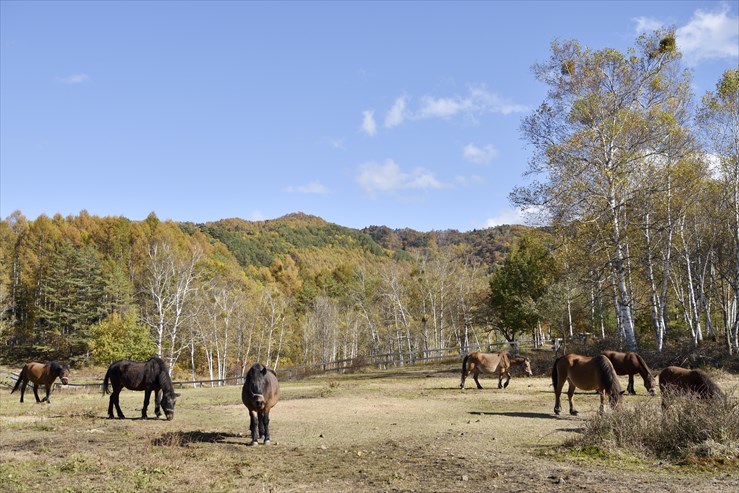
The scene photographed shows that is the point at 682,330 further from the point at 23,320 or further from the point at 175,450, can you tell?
the point at 23,320

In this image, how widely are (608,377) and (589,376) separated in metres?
0.67

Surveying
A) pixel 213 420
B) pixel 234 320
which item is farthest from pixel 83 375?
pixel 213 420

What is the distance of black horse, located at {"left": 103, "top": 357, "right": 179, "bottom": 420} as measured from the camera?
15.4 meters

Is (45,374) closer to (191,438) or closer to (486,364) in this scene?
A: (191,438)

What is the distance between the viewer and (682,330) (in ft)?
113

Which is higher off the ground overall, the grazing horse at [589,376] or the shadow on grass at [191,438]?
the grazing horse at [589,376]

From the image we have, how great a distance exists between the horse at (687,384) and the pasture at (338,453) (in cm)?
205

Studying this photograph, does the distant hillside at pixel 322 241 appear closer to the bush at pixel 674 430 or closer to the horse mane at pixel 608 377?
the horse mane at pixel 608 377

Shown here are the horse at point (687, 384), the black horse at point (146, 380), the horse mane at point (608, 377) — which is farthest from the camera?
the black horse at point (146, 380)

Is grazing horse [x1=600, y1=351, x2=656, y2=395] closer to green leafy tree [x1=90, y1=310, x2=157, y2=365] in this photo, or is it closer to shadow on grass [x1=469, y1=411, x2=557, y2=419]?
shadow on grass [x1=469, y1=411, x2=557, y2=419]

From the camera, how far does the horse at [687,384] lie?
10656 millimetres

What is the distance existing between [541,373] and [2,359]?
60.1 meters

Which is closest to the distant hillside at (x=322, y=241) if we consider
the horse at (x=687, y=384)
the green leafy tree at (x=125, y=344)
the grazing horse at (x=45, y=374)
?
the green leafy tree at (x=125, y=344)

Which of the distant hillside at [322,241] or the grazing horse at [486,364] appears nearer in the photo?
the grazing horse at [486,364]
